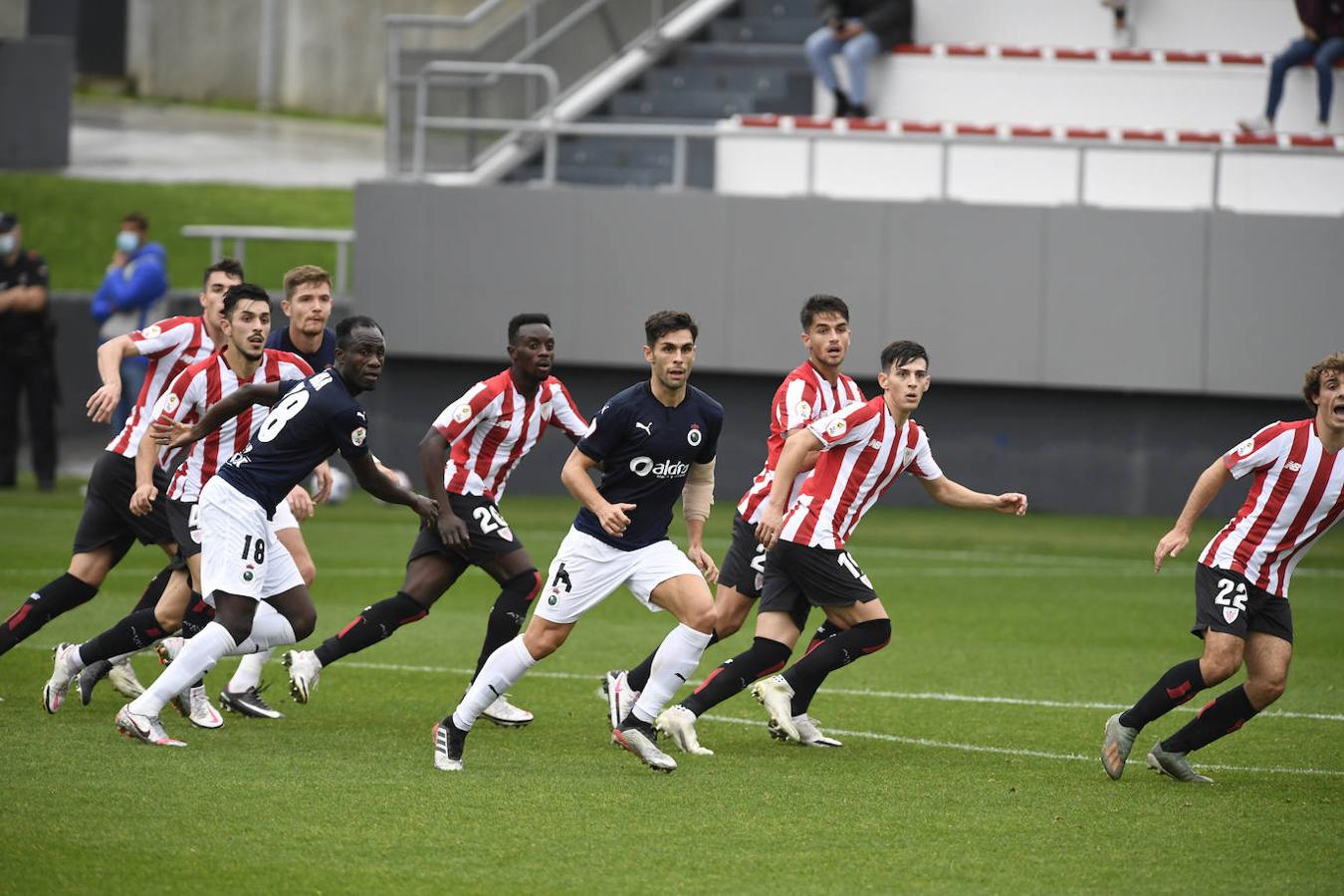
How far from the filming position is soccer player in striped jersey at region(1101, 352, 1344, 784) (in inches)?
323

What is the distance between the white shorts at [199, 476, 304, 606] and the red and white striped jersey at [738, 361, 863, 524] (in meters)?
2.35

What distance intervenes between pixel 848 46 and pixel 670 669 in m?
15.6

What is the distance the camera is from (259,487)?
28.1ft

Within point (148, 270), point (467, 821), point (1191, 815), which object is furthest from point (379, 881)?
point (148, 270)

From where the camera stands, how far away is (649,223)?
20.9 metres

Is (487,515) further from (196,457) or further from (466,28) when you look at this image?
(466,28)

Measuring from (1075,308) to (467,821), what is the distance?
14.0 meters

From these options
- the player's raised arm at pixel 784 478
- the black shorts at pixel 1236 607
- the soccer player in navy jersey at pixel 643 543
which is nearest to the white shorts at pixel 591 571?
the soccer player in navy jersey at pixel 643 543

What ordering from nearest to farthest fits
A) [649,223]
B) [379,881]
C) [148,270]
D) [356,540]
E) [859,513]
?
1. [379,881]
2. [859,513]
3. [356,540]
4. [148,270]
5. [649,223]

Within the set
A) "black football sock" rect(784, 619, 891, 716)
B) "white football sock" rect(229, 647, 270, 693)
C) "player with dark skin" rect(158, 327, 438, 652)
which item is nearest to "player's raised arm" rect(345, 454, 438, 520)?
"player with dark skin" rect(158, 327, 438, 652)

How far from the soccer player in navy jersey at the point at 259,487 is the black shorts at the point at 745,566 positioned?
164 centimetres

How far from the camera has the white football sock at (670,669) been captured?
8.52 metres

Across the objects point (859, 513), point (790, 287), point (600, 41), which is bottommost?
point (859, 513)

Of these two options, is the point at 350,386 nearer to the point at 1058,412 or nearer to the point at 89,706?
the point at 89,706
